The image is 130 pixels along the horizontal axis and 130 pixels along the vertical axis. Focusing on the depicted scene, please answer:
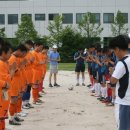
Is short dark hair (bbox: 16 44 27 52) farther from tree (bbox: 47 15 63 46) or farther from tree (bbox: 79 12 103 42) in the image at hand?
tree (bbox: 79 12 103 42)

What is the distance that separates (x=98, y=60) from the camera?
613 inches

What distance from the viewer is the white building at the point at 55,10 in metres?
81.2

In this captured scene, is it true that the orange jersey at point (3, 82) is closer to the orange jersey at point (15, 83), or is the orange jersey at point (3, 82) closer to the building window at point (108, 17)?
the orange jersey at point (15, 83)

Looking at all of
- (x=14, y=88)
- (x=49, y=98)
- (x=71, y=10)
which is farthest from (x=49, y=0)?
(x=14, y=88)

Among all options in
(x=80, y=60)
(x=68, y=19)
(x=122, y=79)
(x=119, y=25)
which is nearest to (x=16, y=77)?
(x=122, y=79)

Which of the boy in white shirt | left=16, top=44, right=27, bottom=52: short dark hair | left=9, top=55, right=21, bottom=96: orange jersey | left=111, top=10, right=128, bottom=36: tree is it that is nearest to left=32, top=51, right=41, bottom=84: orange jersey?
left=16, top=44, right=27, bottom=52: short dark hair

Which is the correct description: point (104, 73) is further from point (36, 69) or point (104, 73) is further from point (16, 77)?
point (16, 77)

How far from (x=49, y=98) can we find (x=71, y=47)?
46.5m

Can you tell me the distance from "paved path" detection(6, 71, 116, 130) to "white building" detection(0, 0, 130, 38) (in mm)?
64240

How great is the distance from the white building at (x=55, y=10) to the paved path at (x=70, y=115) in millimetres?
64240

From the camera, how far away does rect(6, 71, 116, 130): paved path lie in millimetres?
10859

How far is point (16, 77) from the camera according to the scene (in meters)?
10.8

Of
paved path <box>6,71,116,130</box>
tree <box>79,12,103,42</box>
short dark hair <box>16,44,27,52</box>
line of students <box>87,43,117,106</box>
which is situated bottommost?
paved path <box>6,71,116,130</box>

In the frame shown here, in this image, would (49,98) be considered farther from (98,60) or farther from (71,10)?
(71,10)
